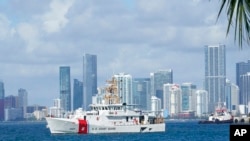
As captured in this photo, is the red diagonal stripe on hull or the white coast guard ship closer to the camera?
the white coast guard ship

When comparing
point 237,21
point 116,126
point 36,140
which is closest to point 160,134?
point 116,126

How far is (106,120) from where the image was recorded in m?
132

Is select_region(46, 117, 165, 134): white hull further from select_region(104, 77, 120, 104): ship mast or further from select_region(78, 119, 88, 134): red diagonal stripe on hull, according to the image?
select_region(104, 77, 120, 104): ship mast

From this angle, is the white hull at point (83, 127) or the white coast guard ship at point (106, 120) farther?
the white hull at point (83, 127)

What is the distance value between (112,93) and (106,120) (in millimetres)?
4603

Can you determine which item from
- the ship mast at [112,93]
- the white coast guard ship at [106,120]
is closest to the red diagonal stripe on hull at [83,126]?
the white coast guard ship at [106,120]

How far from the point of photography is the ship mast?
13300cm

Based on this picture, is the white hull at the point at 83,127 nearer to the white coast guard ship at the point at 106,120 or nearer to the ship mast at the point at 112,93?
the white coast guard ship at the point at 106,120

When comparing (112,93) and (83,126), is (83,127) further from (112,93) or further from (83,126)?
(112,93)

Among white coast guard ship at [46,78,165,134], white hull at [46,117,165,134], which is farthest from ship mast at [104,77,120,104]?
white hull at [46,117,165,134]

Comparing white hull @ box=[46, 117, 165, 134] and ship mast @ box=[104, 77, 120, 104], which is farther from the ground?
ship mast @ box=[104, 77, 120, 104]

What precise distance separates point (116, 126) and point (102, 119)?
3895 millimetres

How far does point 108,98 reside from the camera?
13425 cm

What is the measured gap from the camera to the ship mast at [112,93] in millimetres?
133000
